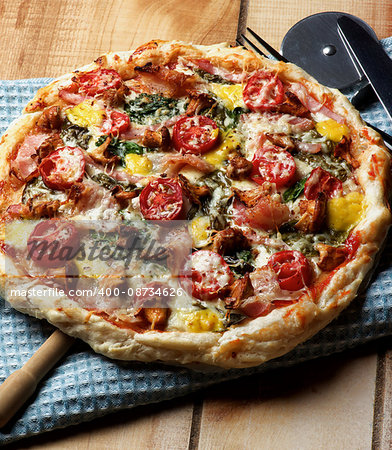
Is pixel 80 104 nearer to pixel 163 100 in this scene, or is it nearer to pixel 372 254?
pixel 163 100

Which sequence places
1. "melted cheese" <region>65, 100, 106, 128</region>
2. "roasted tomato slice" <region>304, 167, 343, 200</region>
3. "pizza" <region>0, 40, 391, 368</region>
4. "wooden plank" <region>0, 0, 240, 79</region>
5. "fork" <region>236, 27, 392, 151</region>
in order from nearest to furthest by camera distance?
"pizza" <region>0, 40, 391, 368</region> → "roasted tomato slice" <region>304, 167, 343, 200</region> → "melted cheese" <region>65, 100, 106, 128</region> → "fork" <region>236, 27, 392, 151</region> → "wooden plank" <region>0, 0, 240, 79</region>

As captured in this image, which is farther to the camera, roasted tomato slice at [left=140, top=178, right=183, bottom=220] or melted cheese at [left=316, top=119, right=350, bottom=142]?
melted cheese at [left=316, top=119, right=350, bottom=142]

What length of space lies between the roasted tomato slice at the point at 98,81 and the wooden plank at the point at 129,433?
2.22 meters

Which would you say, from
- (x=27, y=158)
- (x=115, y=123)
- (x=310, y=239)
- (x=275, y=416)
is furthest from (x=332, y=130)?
(x=27, y=158)

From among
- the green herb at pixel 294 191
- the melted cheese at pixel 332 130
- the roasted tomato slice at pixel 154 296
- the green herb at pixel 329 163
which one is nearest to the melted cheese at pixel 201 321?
the roasted tomato slice at pixel 154 296

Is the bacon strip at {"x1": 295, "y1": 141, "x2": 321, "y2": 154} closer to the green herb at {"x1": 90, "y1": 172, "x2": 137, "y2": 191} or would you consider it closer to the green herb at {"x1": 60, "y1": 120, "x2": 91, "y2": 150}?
the green herb at {"x1": 90, "y1": 172, "x2": 137, "y2": 191}

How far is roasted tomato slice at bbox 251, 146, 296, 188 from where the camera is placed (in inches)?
178

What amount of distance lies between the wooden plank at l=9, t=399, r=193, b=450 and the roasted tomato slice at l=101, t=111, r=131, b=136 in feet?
6.04

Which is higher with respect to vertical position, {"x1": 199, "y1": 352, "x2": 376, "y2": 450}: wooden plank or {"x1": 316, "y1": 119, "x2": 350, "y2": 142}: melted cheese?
{"x1": 316, "y1": 119, "x2": 350, "y2": 142}: melted cheese

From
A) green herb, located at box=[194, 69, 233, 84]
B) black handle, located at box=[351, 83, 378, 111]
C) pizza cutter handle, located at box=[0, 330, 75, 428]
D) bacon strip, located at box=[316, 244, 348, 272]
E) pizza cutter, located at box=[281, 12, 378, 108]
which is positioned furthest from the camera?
pizza cutter, located at box=[281, 12, 378, 108]

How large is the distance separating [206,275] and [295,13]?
320cm

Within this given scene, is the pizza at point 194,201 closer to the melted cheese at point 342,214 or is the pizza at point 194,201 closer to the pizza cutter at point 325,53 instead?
the melted cheese at point 342,214

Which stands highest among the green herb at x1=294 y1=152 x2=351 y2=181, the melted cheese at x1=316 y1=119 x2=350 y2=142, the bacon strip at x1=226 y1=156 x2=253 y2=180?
the melted cheese at x1=316 y1=119 x2=350 y2=142

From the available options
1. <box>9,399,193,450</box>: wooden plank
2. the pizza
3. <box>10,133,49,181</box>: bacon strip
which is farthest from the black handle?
<box>9,399,193,450</box>: wooden plank
